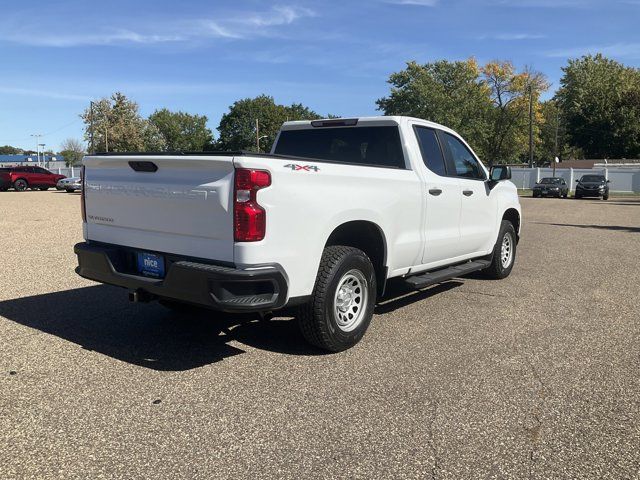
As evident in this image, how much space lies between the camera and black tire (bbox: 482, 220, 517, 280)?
24.6ft

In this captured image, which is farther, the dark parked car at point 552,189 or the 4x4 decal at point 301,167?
the dark parked car at point 552,189

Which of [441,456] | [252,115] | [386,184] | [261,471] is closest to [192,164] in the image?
[386,184]

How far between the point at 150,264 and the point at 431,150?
127 inches

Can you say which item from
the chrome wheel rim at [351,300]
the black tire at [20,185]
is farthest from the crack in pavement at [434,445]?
A: the black tire at [20,185]

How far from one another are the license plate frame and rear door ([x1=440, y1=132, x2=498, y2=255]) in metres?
3.45

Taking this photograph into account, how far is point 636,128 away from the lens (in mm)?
62375

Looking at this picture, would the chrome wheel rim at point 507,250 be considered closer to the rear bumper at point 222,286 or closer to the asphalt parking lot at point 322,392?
the asphalt parking lot at point 322,392

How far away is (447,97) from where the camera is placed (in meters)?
62.2

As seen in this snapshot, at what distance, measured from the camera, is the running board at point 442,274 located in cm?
540

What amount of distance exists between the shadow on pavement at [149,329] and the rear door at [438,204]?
1.69 metres

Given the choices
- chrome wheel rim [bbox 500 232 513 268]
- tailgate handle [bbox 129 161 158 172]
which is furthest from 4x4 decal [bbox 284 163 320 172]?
chrome wheel rim [bbox 500 232 513 268]

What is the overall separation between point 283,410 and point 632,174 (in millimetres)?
48038

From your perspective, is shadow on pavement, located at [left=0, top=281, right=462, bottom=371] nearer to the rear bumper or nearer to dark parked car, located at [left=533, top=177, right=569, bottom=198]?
the rear bumper

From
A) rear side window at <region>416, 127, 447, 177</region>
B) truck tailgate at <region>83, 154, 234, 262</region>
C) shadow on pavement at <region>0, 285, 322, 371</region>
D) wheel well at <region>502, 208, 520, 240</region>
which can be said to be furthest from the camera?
wheel well at <region>502, 208, 520, 240</region>
